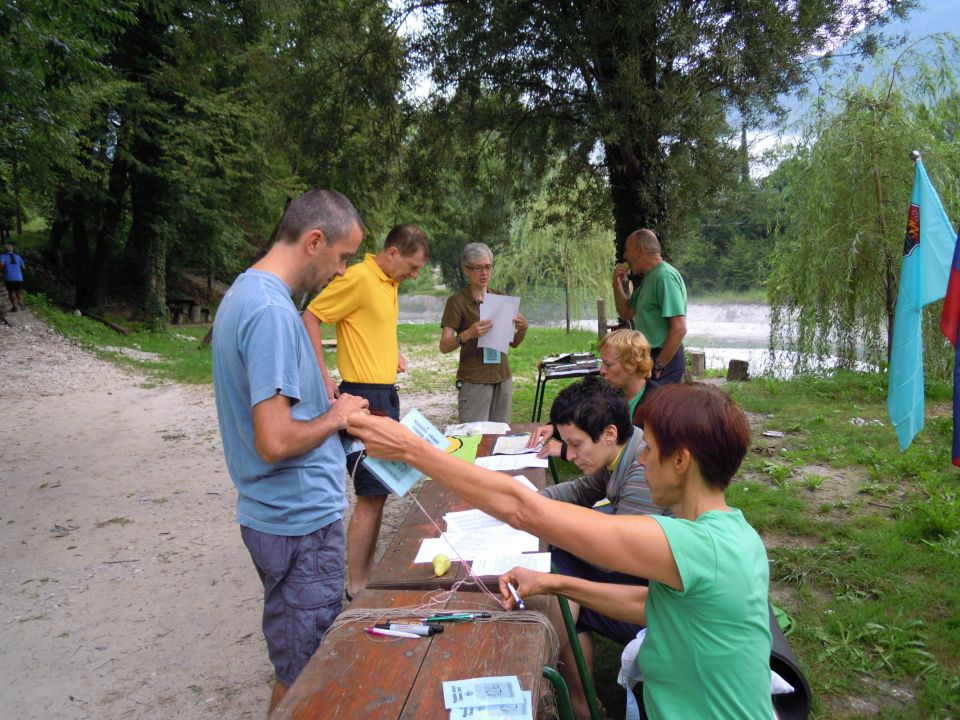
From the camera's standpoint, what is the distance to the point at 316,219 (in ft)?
7.14

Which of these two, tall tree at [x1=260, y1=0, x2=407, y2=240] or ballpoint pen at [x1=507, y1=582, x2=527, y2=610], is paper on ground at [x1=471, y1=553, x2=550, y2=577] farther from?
tall tree at [x1=260, y1=0, x2=407, y2=240]

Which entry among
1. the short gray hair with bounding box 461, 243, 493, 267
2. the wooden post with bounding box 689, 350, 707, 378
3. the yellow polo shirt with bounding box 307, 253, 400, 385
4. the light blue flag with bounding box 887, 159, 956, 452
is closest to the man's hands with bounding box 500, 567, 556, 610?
the yellow polo shirt with bounding box 307, 253, 400, 385

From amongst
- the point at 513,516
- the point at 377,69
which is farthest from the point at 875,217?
the point at 513,516

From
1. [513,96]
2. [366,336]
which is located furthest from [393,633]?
[513,96]

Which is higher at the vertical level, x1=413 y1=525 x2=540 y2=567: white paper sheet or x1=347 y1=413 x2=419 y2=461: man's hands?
x1=347 y1=413 x2=419 y2=461: man's hands

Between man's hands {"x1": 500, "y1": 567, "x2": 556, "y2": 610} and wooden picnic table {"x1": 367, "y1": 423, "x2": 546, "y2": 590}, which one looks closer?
man's hands {"x1": 500, "y1": 567, "x2": 556, "y2": 610}

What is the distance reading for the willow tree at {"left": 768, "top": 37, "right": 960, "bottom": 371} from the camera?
27.9ft

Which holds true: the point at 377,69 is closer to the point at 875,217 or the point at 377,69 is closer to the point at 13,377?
the point at 875,217

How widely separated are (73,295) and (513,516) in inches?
936

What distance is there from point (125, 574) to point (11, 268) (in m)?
14.6

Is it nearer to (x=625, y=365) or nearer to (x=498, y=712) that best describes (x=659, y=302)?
(x=625, y=365)

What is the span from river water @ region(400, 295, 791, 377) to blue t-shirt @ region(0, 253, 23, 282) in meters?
12.8

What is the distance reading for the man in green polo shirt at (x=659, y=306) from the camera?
15.3 ft

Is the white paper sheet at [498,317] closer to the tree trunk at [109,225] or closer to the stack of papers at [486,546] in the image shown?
the stack of papers at [486,546]
